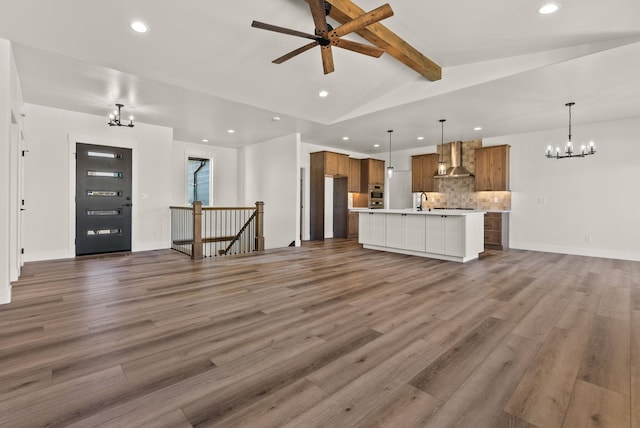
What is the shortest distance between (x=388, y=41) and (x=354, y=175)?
5765 millimetres

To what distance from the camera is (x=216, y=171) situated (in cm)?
933

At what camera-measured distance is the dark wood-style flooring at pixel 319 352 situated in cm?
156

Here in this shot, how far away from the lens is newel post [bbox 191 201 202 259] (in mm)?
5664

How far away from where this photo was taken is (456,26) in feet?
11.8

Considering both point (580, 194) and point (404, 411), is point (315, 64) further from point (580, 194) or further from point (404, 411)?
point (580, 194)

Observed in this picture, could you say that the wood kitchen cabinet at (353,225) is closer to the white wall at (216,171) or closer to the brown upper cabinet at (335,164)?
the brown upper cabinet at (335,164)

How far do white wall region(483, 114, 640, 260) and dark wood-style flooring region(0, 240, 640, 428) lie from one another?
253 centimetres

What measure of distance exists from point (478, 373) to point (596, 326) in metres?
1.63

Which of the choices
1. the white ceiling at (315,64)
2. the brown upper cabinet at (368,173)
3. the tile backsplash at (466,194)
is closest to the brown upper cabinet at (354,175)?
the brown upper cabinet at (368,173)

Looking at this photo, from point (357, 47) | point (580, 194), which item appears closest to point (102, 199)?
point (357, 47)

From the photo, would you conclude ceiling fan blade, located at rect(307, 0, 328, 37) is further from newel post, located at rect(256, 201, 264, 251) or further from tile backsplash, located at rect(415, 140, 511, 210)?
tile backsplash, located at rect(415, 140, 511, 210)

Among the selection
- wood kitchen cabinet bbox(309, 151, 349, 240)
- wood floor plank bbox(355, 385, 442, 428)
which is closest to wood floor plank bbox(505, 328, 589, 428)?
wood floor plank bbox(355, 385, 442, 428)

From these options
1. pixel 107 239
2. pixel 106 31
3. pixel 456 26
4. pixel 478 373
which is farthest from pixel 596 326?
pixel 107 239

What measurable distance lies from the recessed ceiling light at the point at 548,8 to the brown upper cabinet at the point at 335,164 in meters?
5.72
